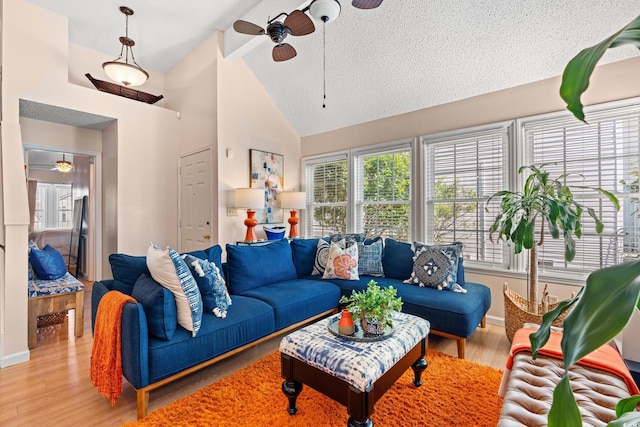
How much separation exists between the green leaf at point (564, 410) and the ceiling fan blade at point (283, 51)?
9.64 feet

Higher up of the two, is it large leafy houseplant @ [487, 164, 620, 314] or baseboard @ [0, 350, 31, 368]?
large leafy houseplant @ [487, 164, 620, 314]

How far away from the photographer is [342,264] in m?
3.28

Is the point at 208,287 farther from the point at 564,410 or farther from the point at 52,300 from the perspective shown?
the point at 564,410

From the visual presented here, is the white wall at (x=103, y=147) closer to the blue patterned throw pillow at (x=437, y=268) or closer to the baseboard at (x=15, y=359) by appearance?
the baseboard at (x=15, y=359)

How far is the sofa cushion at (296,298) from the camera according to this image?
2584 millimetres

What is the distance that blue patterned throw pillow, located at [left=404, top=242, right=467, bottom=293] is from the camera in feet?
9.45

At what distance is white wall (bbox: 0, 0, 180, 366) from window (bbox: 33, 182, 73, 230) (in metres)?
2.85

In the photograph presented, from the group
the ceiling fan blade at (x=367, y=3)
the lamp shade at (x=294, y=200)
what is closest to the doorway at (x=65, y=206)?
the lamp shade at (x=294, y=200)

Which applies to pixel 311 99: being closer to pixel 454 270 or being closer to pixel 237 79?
pixel 237 79

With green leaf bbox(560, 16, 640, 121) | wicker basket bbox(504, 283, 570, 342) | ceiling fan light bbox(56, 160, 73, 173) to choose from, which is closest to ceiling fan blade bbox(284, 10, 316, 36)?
green leaf bbox(560, 16, 640, 121)

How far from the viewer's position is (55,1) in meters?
3.13

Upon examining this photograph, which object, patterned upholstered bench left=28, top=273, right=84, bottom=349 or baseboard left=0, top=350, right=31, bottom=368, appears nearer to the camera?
baseboard left=0, top=350, right=31, bottom=368

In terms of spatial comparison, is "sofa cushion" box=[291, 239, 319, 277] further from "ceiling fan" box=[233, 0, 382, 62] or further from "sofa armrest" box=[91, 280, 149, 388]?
"ceiling fan" box=[233, 0, 382, 62]

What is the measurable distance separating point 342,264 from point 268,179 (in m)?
1.94
